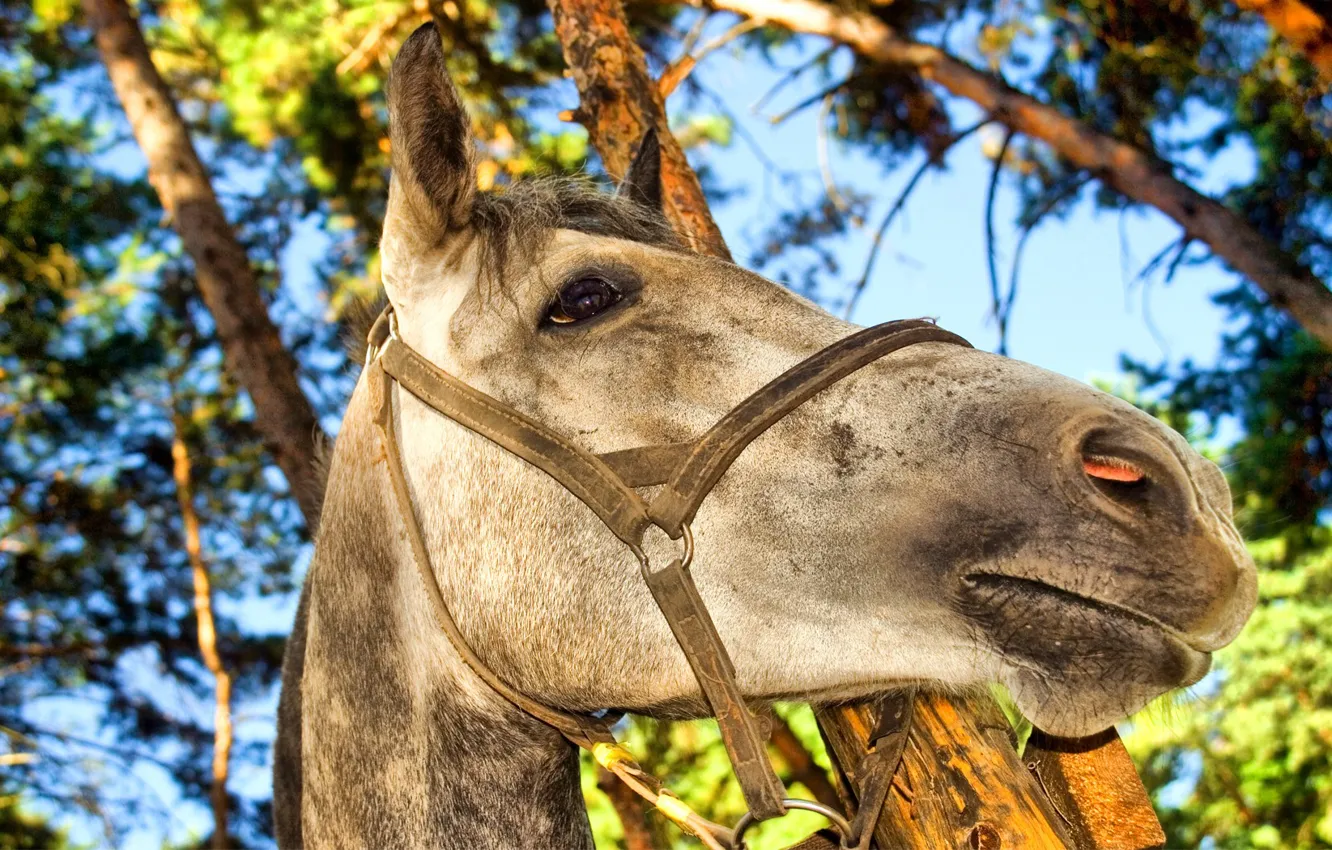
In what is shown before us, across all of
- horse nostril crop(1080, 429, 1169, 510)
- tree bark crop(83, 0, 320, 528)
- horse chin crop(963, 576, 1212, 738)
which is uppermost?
tree bark crop(83, 0, 320, 528)

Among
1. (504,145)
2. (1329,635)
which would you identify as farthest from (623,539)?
(1329,635)

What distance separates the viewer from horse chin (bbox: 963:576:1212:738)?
5.02ft

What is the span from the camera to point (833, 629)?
1745mm

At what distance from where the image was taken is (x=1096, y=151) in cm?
689

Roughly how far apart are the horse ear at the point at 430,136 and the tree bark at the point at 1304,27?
4.96 metres

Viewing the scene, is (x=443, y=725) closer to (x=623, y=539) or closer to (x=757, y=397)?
(x=623, y=539)

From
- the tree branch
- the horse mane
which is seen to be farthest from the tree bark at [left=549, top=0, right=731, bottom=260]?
the tree branch

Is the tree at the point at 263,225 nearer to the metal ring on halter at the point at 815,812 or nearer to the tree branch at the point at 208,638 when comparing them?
the tree branch at the point at 208,638

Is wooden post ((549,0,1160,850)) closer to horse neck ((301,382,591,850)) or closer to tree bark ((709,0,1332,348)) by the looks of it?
horse neck ((301,382,591,850))

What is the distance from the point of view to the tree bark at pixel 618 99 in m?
3.66

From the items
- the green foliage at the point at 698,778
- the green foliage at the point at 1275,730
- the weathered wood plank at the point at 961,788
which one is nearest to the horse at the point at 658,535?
the weathered wood plank at the point at 961,788

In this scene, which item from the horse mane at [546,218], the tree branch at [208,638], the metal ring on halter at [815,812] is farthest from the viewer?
the tree branch at [208,638]

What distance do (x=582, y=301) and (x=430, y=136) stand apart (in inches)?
19.7

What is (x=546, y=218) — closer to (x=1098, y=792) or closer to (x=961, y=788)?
(x=961, y=788)
